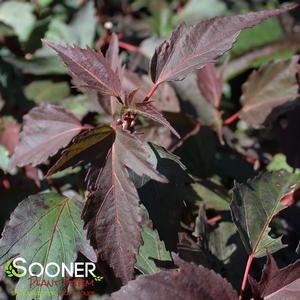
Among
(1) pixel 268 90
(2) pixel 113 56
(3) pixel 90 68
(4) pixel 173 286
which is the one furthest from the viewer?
(1) pixel 268 90

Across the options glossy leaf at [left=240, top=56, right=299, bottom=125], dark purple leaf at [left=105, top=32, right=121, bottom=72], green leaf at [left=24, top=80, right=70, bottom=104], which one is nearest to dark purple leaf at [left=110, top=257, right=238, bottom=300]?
dark purple leaf at [left=105, top=32, right=121, bottom=72]

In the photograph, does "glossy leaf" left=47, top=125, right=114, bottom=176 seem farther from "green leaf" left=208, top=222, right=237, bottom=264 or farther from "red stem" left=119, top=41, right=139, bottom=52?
"red stem" left=119, top=41, right=139, bottom=52

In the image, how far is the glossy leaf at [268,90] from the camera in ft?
3.65

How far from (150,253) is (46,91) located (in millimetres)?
670

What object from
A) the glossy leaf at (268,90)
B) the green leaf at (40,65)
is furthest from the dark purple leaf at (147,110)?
the green leaf at (40,65)

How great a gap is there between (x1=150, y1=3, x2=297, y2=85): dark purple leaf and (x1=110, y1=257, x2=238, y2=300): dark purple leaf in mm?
283

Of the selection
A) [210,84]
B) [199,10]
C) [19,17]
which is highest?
A: [19,17]

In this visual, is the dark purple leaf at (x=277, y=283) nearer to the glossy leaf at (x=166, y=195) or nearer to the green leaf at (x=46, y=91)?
the glossy leaf at (x=166, y=195)

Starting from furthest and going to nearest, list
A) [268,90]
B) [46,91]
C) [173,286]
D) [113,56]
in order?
[46,91] → [268,90] → [113,56] → [173,286]

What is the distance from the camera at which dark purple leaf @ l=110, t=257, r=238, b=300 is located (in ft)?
2.19

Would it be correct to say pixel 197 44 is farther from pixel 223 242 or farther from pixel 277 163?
pixel 277 163

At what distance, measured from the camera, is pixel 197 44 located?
80cm

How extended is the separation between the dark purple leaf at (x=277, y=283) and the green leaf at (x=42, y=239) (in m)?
0.26

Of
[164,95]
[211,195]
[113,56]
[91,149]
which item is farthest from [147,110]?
[164,95]
